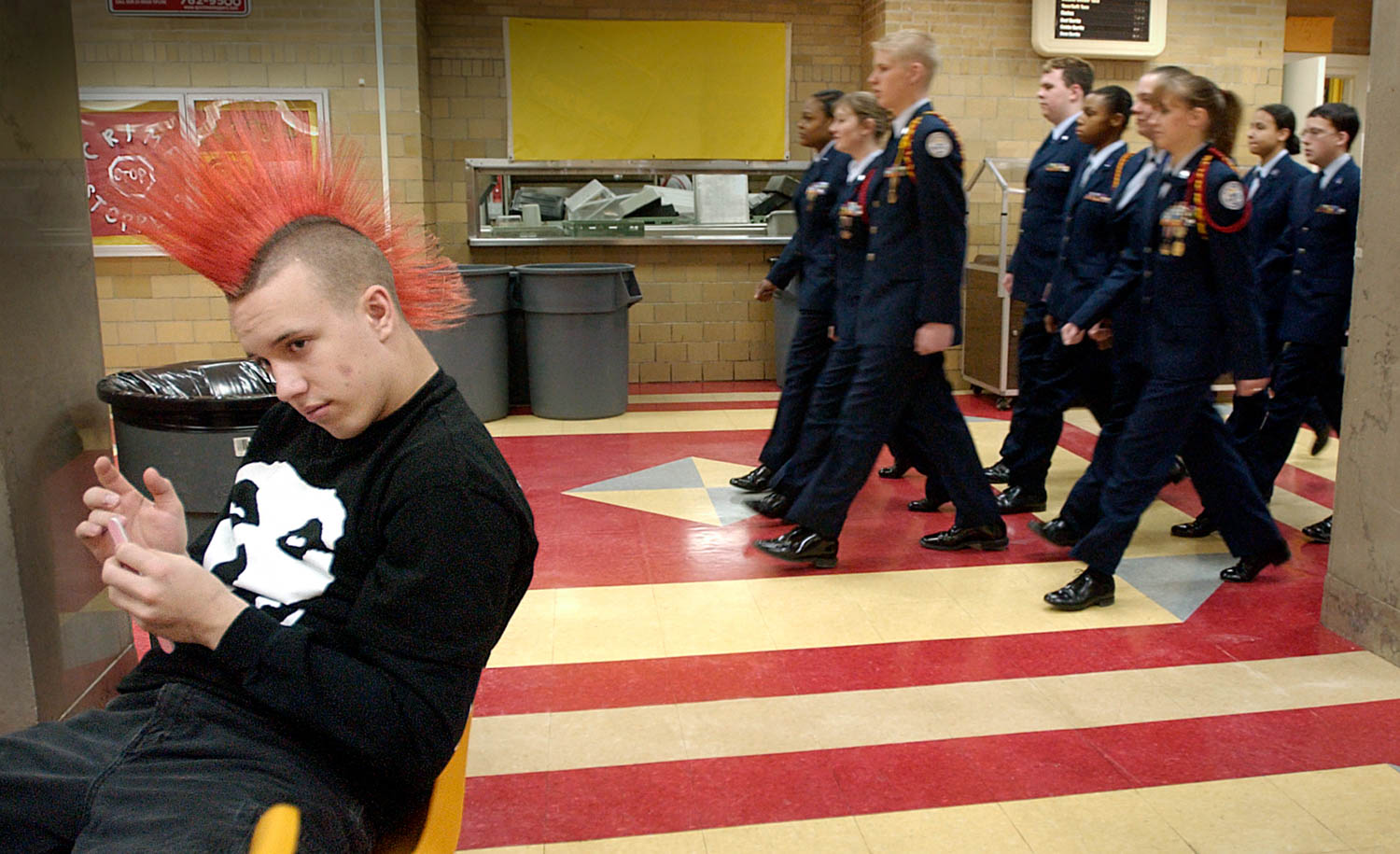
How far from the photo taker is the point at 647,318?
25.1ft

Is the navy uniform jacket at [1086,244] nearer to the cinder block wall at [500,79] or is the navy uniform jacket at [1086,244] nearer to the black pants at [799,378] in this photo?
the black pants at [799,378]

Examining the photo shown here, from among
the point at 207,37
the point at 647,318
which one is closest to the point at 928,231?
the point at 647,318

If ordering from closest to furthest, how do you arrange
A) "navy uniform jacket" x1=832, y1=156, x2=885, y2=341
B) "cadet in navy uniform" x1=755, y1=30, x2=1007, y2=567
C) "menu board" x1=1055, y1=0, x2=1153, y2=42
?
"cadet in navy uniform" x1=755, y1=30, x2=1007, y2=567
"navy uniform jacket" x1=832, y1=156, x2=885, y2=341
"menu board" x1=1055, y1=0, x2=1153, y2=42

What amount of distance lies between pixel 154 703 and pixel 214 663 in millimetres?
90

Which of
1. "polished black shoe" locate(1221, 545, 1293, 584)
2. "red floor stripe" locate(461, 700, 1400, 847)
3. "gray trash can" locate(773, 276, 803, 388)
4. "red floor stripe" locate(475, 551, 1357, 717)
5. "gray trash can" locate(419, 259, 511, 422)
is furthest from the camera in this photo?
"gray trash can" locate(773, 276, 803, 388)

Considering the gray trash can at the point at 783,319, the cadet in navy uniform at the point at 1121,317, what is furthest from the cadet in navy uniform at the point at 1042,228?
the gray trash can at the point at 783,319

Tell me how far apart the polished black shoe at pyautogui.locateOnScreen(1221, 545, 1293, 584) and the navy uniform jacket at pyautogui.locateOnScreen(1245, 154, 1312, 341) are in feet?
4.53

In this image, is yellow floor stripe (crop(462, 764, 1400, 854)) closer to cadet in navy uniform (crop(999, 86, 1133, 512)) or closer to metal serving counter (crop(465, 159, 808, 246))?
cadet in navy uniform (crop(999, 86, 1133, 512))

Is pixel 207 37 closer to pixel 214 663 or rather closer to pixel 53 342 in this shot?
pixel 53 342

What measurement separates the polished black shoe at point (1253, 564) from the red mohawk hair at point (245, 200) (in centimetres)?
317

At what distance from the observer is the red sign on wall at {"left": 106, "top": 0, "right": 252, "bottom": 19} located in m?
6.52

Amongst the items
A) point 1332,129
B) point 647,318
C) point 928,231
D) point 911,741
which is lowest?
point 911,741

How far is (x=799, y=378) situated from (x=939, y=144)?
1.29m

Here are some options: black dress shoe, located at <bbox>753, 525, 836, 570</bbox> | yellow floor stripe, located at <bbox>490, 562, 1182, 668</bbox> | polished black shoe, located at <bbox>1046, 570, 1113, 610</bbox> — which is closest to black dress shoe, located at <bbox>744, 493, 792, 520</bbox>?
black dress shoe, located at <bbox>753, 525, 836, 570</bbox>
